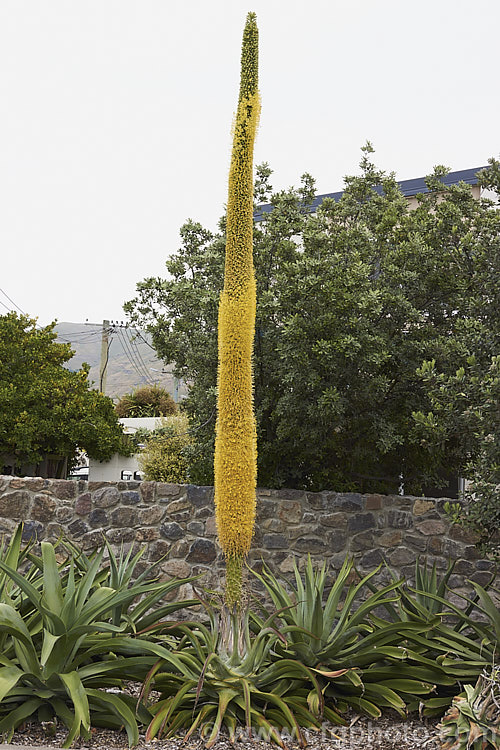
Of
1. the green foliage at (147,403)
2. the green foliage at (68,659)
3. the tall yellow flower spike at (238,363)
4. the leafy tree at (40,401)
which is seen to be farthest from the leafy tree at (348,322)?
the green foliage at (147,403)

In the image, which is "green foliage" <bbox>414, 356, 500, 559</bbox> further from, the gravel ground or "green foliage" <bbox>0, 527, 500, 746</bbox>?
the gravel ground

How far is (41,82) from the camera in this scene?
9836 millimetres

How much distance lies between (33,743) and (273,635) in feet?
4.62

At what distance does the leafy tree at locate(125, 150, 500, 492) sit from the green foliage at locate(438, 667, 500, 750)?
237cm

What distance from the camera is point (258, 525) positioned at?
675cm

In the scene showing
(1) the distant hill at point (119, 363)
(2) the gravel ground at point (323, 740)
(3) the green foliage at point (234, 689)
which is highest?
(1) the distant hill at point (119, 363)

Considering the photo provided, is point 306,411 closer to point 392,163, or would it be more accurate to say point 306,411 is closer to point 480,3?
point 392,163

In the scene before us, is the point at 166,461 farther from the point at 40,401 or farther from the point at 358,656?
the point at 358,656

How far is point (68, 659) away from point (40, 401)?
9.85 meters

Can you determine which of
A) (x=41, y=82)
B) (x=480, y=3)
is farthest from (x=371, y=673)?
(x=41, y=82)

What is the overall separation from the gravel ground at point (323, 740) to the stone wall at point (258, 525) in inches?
118

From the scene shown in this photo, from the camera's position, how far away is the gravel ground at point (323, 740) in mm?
3051

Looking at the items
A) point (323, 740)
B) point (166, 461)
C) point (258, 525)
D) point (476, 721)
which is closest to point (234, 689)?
point (323, 740)

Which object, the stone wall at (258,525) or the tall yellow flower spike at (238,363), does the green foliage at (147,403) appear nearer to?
the stone wall at (258,525)
